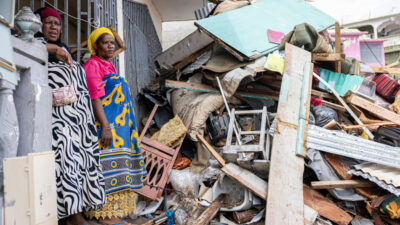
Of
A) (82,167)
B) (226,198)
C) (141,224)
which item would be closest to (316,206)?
(226,198)

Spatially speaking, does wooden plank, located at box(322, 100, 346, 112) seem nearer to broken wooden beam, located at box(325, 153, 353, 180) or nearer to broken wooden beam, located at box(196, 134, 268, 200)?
broken wooden beam, located at box(325, 153, 353, 180)

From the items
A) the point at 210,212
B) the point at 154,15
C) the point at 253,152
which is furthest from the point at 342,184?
the point at 154,15

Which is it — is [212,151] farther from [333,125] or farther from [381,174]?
[381,174]

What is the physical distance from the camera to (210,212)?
11.2 ft

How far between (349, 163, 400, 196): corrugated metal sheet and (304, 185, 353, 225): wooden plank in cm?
44

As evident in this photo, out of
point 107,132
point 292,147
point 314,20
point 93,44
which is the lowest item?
point 292,147

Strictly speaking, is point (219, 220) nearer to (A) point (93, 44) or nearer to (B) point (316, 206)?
(B) point (316, 206)

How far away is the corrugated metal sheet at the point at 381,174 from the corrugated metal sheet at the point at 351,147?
67 millimetres

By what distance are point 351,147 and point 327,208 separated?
0.80 m

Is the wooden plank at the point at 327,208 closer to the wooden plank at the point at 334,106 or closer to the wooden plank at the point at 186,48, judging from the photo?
the wooden plank at the point at 334,106

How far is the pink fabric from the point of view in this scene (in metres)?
2.35

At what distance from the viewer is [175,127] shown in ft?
14.9

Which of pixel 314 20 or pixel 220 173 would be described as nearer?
pixel 220 173

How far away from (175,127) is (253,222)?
1863 millimetres
